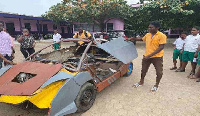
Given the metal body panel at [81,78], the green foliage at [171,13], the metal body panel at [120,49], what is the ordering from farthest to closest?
1. the green foliage at [171,13]
2. the metal body panel at [120,49]
3. the metal body panel at [81,78]

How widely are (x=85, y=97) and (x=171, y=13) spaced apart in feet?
33.9

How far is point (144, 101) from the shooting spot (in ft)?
11.1

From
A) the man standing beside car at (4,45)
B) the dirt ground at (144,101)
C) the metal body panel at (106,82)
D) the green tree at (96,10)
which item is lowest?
the dirt ground at (144,101)

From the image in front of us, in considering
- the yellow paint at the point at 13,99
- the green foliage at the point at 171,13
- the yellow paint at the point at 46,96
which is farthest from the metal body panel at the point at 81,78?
the green foliage at the point at 171,13

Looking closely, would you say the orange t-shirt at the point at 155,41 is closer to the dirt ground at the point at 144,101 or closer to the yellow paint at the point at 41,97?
the dirt ground at the point at 144,101

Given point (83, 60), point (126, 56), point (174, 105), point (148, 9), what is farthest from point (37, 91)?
point (148, 9)

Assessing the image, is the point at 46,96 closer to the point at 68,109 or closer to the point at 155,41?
the point at 68,109

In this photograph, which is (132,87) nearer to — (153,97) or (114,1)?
(153,97)

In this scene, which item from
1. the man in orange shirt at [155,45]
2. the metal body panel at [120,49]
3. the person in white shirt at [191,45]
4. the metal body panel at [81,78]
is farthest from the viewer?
the person in white shirt at [191,45]

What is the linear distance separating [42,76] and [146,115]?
2100 mm

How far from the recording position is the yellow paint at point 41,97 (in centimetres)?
228

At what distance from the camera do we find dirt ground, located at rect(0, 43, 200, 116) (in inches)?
115

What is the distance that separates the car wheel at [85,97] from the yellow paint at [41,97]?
1.55ft

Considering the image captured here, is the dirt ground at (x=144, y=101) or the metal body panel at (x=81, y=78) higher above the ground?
the metal body panel at (x=81, y=78)
